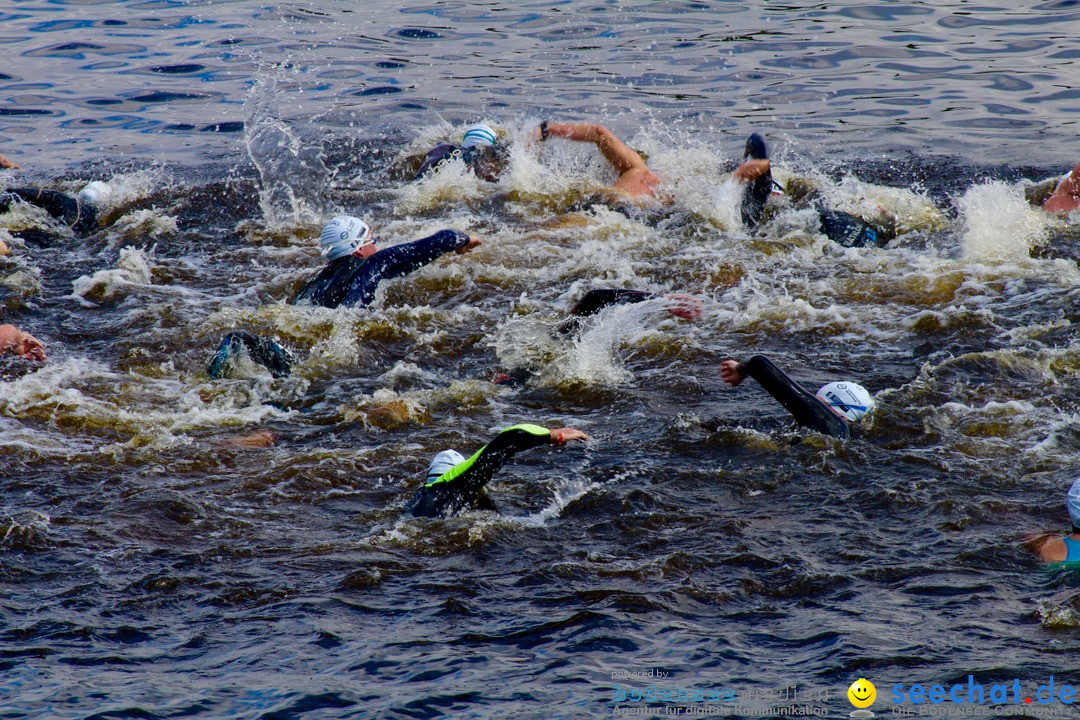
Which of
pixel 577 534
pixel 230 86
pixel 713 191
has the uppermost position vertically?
pixel 230 86

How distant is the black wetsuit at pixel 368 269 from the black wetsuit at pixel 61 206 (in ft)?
13.8

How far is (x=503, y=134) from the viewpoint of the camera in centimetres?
1575

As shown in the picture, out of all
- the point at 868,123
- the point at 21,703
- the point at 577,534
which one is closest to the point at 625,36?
the point at 868,123

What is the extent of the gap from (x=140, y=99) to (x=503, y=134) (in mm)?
7934

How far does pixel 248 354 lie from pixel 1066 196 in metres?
9.17

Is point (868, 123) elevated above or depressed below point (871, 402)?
above

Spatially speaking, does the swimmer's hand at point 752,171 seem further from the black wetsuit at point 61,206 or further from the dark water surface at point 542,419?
the black wetsuit at point 61,206

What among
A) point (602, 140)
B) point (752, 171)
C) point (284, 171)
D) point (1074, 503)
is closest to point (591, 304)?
point (752, 171)

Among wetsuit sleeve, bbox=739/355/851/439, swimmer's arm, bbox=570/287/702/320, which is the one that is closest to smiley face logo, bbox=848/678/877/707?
wetsuit sleeve, bbox=739/355/851/439

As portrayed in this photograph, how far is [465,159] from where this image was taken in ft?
46.4

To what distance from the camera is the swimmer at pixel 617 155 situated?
13.2m

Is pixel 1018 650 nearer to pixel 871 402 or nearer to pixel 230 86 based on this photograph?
pixel 871 402

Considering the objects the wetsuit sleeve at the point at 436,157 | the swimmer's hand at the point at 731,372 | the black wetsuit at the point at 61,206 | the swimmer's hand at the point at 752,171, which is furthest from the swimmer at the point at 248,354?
the swimmer's hand at the point at 752,171

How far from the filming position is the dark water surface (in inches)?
205
